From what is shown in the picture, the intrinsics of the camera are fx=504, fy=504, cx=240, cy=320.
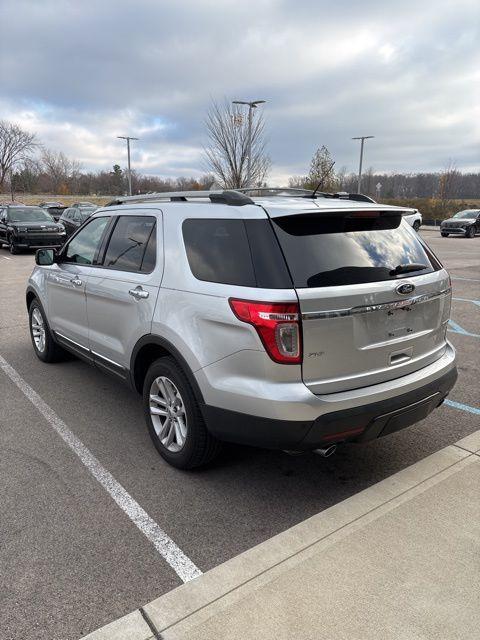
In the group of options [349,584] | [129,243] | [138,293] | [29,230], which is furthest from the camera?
[29,230]

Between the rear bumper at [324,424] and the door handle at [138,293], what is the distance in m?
0.99

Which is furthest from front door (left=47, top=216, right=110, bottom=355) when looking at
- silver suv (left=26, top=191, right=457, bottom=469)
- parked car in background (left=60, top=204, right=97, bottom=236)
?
parked car in background (left=60, top=204, right=97, bottom=236)

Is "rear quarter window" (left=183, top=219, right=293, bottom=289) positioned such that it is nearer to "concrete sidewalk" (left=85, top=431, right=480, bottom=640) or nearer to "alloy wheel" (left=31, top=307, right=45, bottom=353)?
"concrete sidewalk" (left=85, top=431, right=480, bottom=640)

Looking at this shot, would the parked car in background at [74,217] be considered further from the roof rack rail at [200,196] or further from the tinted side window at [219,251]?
the tinted side window at [219,251]

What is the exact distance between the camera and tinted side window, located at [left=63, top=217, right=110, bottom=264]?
4570 mm

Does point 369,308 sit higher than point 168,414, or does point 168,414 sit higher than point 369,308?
point 369,308

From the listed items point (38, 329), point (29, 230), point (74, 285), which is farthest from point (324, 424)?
point (29, 230)

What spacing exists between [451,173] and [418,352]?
58.3 metres

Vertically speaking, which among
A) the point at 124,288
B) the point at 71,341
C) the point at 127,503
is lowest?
the point at 127,503

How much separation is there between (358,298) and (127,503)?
6.14 feet

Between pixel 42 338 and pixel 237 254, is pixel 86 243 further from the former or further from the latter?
pixel 237 254

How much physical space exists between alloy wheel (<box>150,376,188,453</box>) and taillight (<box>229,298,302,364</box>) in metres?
0.90

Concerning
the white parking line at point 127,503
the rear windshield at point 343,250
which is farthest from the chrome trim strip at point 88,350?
the rear windshield at point 343,250

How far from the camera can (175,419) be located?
3.45 meters
